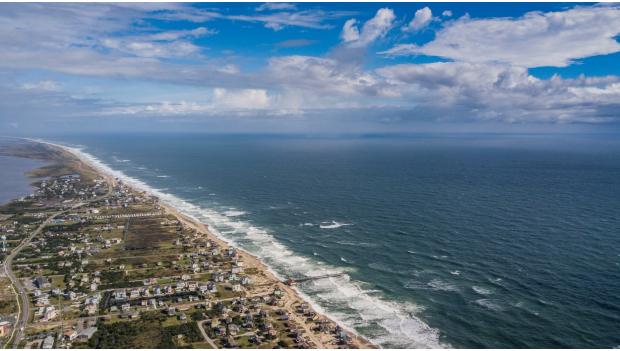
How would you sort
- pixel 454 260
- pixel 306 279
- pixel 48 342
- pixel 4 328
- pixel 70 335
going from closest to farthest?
pixel 48 342 < pixel 70 335 < pixel 4 328 < pixel 306 279 < pixel 454 260

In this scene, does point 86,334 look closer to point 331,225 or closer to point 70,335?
point 70,335

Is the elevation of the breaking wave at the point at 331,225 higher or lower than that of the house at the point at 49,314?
higher

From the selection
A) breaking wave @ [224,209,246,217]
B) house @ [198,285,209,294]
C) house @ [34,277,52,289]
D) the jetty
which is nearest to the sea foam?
the jetty

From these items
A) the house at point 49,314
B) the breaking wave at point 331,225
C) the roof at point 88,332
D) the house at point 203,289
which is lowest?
the roof at point 88,332

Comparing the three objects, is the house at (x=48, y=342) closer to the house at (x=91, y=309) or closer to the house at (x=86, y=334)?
the house at (x=86, y=334)

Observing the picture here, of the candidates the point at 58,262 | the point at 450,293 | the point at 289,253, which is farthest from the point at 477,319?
the point at 58,262

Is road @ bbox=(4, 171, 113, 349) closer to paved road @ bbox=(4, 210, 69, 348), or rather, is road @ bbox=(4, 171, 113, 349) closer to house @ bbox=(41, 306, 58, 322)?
paved road @ bbox=(4, 210, 69, 348)

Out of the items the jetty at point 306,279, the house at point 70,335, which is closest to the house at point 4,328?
the house at point 70,335

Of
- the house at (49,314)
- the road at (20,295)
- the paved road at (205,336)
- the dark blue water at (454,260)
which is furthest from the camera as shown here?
the house at (49,314)

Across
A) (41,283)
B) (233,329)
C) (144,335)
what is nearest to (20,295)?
(41,283)
